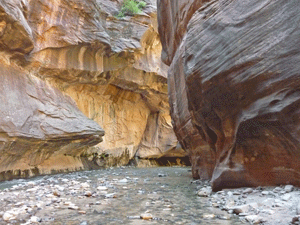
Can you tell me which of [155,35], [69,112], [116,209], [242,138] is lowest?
[116,209]

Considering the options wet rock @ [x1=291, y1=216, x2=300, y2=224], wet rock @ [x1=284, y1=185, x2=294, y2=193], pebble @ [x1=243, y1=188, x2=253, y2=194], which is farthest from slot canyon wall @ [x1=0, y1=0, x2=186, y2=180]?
wet rock @ [x1=291, y1=216, x2=300, y2=224]

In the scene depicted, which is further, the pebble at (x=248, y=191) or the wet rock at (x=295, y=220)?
the pebble at (x=248, y=191)

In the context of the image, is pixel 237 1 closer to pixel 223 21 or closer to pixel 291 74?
pixel 223 21

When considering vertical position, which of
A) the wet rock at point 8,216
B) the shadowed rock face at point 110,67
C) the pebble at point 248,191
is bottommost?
the wet rock at point 8,216

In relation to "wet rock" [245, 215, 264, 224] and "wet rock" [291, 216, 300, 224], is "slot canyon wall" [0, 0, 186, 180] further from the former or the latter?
"wet rock" [291, 216, 300, 224]

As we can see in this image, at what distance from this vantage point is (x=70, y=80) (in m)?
13.2

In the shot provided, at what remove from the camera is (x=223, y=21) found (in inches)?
187

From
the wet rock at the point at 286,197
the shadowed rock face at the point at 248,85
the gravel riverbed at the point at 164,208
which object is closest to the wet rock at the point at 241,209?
the gravel riverbed at the point at 164,208

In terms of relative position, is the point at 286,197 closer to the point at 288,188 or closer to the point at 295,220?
the point at 288,188

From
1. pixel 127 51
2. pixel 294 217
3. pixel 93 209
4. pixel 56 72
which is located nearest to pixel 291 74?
pixel 294 217

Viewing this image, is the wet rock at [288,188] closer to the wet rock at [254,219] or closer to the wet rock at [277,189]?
the wet rock at [277,189]

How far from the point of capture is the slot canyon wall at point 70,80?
918 cm

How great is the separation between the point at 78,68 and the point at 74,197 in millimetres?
8482

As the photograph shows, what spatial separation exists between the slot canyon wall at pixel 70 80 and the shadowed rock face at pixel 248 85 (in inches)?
255
